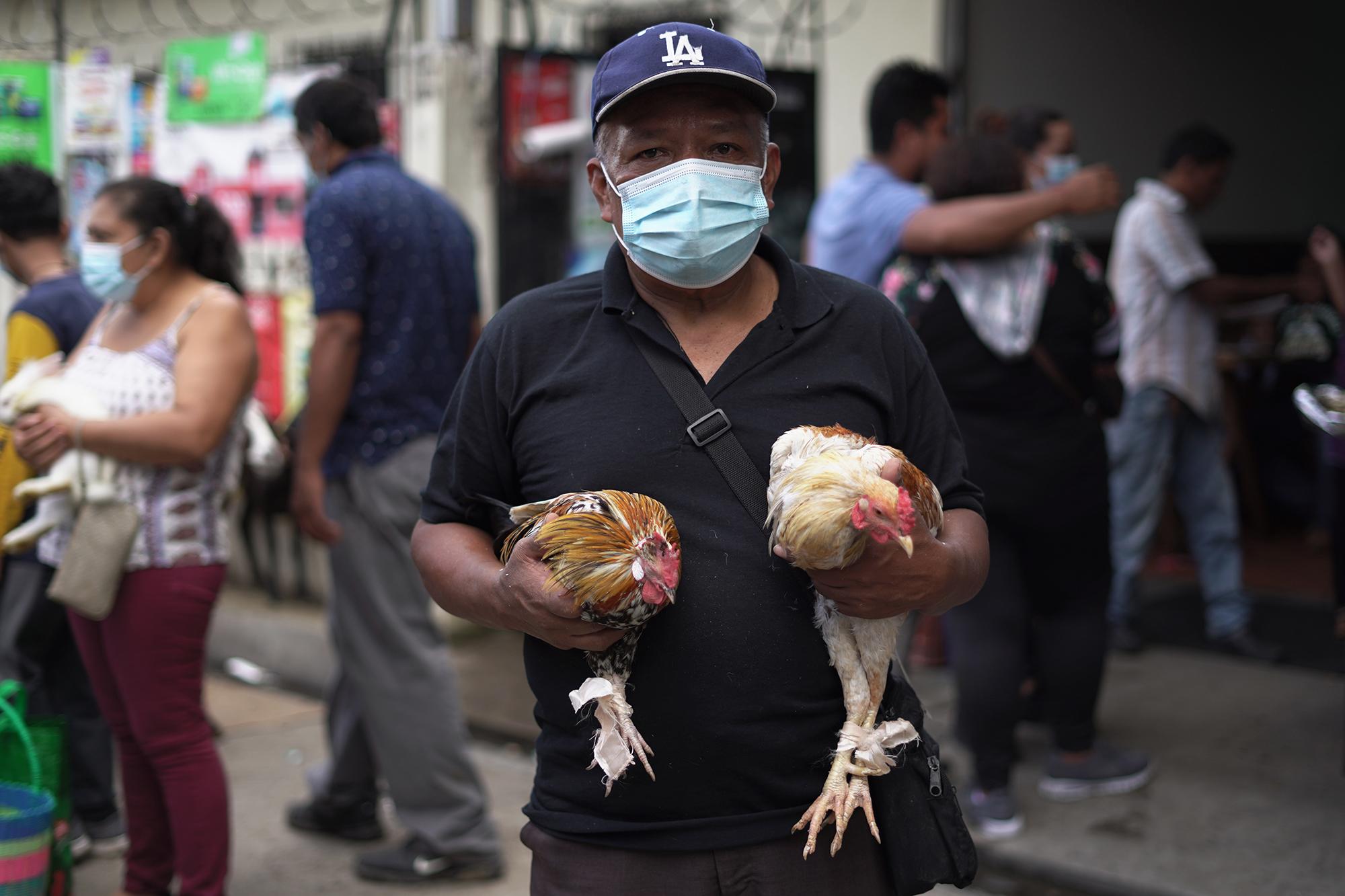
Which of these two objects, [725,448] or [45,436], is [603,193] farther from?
[45,436]

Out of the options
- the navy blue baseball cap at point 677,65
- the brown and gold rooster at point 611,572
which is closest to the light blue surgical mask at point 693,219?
the navy blue baseball cap at point 677,65

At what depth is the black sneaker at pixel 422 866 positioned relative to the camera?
4.34 metres

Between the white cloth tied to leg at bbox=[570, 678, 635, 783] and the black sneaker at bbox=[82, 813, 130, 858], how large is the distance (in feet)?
10.9

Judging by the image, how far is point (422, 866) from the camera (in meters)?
4.34

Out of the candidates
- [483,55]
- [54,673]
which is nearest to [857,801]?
[54,673]

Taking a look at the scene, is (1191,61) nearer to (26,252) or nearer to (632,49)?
(26,252)

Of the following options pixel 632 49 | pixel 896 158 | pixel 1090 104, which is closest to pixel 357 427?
pixel 896 158

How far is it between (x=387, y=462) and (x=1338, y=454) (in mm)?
3366

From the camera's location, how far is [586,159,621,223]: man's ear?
2.23 m

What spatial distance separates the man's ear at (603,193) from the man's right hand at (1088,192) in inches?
93.7

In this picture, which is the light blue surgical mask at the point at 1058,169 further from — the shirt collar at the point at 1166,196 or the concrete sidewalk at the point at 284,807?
the concrete sidewalk at the point at 284,807

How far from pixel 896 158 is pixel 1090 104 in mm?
4093

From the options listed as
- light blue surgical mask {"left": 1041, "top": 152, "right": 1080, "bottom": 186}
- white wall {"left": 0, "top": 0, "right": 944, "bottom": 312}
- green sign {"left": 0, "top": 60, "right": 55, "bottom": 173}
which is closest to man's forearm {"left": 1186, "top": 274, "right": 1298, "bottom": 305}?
light blue surgical mask {"left": 1041, "top": 152, "right": 1080, "bottom": 186}

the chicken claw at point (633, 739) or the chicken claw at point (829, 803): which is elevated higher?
the chicken claw at point (633, 739)
